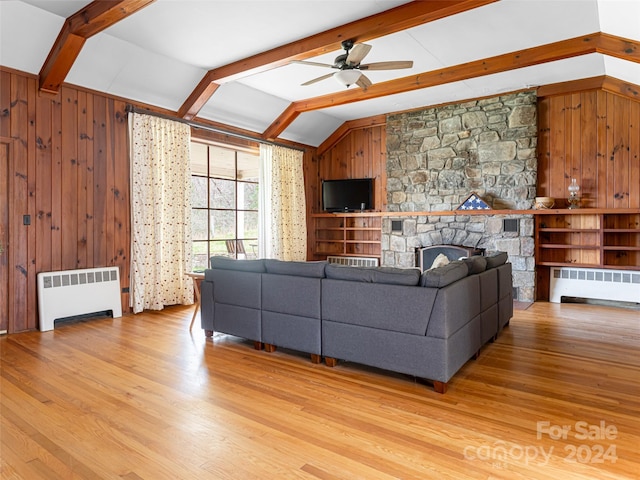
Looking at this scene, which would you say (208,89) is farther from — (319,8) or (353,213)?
(353,213)

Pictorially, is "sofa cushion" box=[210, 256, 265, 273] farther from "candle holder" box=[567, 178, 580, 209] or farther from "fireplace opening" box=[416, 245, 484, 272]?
"candle holder" box=[567, 178, 580, 209]

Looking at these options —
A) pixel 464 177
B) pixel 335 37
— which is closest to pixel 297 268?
pixel 335 37

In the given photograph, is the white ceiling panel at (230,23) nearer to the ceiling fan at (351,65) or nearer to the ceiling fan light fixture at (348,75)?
the ceiling fan at (351,65)

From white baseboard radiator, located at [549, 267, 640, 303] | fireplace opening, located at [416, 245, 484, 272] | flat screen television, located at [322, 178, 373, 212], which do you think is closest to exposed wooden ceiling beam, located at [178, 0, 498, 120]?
flat screen television, located at [322, 178, 373, 212]

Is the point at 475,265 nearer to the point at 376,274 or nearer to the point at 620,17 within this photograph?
the point at 376,274

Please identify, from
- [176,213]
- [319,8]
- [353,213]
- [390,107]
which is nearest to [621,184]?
[390,107]

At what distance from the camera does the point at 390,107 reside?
24.0 ft

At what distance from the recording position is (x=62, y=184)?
4.79 metres

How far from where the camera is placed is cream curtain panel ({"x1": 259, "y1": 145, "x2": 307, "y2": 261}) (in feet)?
24.5

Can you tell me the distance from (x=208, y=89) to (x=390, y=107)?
3.35 meters

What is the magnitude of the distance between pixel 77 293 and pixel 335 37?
4209 mm

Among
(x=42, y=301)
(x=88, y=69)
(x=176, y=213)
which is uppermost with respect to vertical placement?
(x=88, y=69)

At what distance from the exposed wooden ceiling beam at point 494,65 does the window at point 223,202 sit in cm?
134

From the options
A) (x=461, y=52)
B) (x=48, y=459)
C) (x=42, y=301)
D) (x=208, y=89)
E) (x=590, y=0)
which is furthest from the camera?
(x=208, y=89)
